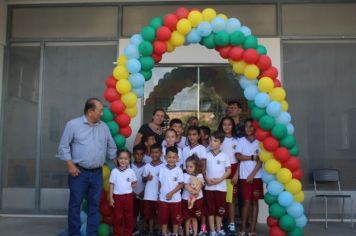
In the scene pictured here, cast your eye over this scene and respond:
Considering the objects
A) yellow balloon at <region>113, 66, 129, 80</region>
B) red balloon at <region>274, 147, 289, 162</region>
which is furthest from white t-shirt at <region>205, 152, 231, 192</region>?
yellow balloon at <region>113, 66, 129, 80</region>

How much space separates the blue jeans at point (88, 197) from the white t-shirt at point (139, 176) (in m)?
0.50

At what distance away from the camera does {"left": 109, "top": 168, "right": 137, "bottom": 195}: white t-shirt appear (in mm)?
5113

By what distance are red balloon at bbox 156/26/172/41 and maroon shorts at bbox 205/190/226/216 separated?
2.03 meters

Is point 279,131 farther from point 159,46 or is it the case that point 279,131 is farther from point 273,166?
point 159,46

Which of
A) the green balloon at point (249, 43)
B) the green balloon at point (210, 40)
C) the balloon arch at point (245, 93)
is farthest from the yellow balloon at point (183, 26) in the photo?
the green balloon at point (249, 43)

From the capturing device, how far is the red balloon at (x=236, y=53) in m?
5.23

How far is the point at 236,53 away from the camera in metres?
5.24

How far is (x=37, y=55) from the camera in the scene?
7473mm

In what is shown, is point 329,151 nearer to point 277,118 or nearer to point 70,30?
point 277,118

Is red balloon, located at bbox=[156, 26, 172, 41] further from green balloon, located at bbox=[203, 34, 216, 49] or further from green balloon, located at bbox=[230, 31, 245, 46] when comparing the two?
green balloon, located at bbox=[230, 31, 245, 46]

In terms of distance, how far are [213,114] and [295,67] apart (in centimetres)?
160

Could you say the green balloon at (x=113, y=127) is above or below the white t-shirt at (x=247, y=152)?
above

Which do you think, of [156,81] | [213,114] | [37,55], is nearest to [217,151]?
[213,114]

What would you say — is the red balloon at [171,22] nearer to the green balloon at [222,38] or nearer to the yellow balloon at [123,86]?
the green balloon at [222,38]
